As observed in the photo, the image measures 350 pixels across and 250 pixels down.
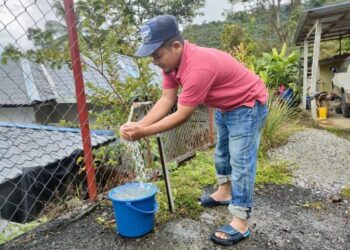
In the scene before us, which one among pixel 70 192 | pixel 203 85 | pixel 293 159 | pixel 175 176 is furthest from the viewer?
pixel 293 159

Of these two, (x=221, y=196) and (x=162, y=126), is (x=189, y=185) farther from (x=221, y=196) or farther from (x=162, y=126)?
(x=162, y=126)

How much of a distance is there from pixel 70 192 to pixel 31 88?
680 centimetres

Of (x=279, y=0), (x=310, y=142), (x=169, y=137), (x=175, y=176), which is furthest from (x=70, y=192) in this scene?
(x=279, y=0)

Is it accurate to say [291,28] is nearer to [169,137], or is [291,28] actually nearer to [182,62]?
[169,137]

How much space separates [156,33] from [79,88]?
101 cm

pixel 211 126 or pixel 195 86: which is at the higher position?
pixel 195 86

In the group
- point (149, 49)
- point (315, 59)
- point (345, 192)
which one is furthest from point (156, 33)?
point (315, 59)

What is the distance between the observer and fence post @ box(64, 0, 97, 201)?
2.54 metres

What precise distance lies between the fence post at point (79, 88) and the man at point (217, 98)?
66 centimetres

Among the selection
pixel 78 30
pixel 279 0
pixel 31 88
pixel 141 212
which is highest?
pixel 279 0

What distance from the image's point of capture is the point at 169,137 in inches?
215

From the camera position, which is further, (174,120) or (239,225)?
(239,225)

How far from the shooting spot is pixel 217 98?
7.18ft

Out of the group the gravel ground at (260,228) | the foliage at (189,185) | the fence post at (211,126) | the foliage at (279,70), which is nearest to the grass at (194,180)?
the foliage at (189,185)
